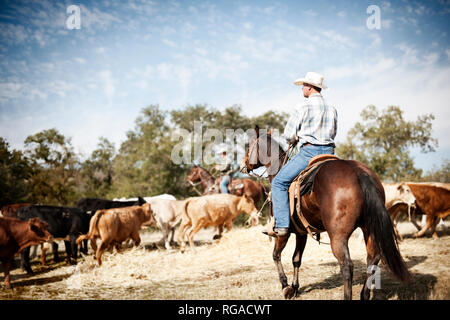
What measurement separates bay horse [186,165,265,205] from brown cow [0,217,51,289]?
7.77 m

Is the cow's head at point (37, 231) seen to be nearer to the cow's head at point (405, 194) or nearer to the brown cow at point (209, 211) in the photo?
the brown cow at point (209, 211)

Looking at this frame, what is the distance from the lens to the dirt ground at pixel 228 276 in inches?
184

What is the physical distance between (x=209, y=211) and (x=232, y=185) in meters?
4.01

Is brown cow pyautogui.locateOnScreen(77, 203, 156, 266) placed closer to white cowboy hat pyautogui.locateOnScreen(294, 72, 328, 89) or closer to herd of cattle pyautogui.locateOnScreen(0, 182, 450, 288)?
herd of cattle pyautogui.locateOnScreen(0, 182, 450, 288)

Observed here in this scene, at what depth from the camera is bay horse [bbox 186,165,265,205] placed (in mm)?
14078

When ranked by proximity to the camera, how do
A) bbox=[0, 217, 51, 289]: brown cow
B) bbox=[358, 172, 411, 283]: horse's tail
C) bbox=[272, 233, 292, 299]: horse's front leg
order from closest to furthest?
bbox=[358, 172, 411, 283]: horse's tail, bbox=[272, 233, 292, 299]: horse's front leg, bbox=[0, 217, 51, 289]: brown cow

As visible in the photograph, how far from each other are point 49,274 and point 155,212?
14.6ft

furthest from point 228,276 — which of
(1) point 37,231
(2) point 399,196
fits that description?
(2) point 399,196

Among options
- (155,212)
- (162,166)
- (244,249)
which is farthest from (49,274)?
(162,166)

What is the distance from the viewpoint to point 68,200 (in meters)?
21.8

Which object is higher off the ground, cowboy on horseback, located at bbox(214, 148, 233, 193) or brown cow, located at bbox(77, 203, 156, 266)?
cowboy on horseback, located at bbox(214, 148, 233, 193)

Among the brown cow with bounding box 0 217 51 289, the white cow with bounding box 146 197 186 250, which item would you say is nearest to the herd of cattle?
the brown cow with bounding box 0 217 51 289

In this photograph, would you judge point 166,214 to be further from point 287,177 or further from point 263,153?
point 287,177

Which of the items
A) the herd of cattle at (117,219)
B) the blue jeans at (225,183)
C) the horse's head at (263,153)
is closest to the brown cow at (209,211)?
the herd of cattle at (117,219)
